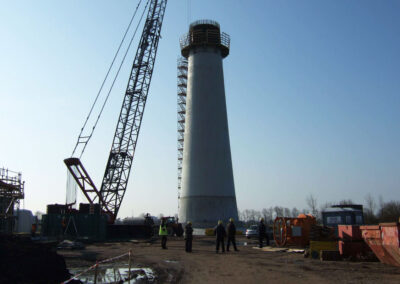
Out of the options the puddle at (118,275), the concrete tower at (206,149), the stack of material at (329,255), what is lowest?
the puddle at (118,275)

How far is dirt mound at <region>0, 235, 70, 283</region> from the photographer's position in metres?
10.5

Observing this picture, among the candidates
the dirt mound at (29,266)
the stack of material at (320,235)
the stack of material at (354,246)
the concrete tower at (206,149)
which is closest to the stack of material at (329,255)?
the stack of material at (354,246)

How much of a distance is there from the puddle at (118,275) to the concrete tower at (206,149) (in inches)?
887

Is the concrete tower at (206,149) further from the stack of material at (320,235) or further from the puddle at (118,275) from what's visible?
the puddle at (118,275)

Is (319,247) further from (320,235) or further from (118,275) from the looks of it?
(118,275)

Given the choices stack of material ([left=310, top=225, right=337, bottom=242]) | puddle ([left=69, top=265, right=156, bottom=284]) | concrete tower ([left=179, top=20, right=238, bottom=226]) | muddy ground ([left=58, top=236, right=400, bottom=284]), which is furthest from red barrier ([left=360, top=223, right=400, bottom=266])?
concrete tower ([left=179, top=20, right=238, bottom=226])

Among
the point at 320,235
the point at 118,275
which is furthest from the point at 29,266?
the point at 320,235

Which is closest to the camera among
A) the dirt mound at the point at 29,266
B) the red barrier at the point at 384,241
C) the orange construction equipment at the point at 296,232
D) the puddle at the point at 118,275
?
the dirt mound at the point at 29,266

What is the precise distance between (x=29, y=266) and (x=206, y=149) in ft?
86.4

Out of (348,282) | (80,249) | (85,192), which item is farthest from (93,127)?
(348,282)

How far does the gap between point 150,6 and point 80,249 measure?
107 feet

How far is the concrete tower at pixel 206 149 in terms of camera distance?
3612 centimetres

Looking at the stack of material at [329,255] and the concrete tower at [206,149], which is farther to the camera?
the concrete tower at [206,149]

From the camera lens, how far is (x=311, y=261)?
14773mm
